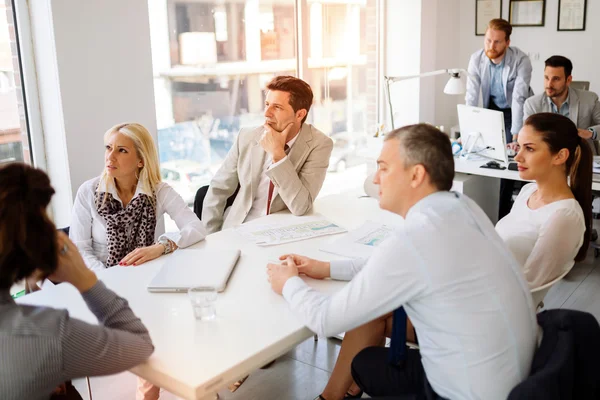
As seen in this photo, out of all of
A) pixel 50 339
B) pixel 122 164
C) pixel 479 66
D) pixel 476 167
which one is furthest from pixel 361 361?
pixel 479 66

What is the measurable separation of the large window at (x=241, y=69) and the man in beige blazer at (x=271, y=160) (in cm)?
166

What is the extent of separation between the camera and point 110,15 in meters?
3.35

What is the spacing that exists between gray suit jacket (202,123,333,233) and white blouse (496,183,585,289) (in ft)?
3.28

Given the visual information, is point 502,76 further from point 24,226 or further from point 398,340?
point 24,226

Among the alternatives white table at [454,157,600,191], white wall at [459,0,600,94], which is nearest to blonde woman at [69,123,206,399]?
white table at [454,157,600,191]

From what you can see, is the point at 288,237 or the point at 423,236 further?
the point at 288,237

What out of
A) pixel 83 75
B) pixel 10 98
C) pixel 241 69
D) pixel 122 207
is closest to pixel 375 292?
pixel 122 207

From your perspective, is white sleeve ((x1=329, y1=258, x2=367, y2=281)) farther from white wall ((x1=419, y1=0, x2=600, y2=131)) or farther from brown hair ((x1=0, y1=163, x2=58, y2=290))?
white wall ((x1=419, y1=0, x2=600, y2=131))

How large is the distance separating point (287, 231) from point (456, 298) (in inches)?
43.9

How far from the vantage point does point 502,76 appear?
505cm

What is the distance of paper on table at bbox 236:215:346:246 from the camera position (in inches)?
93.4

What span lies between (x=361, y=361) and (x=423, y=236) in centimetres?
55

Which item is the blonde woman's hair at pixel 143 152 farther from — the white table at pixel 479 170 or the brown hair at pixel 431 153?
the white table at pixel 479 170

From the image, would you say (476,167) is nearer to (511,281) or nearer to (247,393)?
(247,393)
